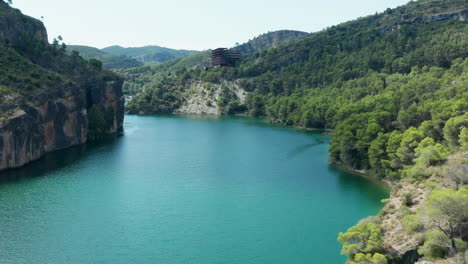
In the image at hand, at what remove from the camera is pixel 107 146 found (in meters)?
96.9

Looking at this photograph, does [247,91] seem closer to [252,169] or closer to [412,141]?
[252,169]

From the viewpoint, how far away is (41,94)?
266 feet

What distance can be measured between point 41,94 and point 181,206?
44.6 m

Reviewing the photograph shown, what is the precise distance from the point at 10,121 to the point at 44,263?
38.2m

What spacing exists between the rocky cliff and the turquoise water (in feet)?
14.0

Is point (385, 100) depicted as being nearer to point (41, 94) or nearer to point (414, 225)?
point (414, 225)

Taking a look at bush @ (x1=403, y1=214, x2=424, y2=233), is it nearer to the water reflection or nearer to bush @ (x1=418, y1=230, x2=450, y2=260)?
bush @ (x1=418, y1=230, x2=450, y2=260)

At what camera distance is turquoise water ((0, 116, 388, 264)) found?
4162cm

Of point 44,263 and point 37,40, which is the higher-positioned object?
point 37,40

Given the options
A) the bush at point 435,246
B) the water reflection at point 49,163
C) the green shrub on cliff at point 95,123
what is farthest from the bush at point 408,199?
the green shrub on cliff at point 95,123

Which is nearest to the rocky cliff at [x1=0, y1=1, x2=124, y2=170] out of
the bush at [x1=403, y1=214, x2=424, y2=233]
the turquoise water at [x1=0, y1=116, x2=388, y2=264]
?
the turquoise water at [x1=0, y1=116, x2=388, y2=264]

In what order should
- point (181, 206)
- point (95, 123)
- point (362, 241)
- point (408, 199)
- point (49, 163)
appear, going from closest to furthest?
1. point (362, 241)
2. point (408, 199)
3. point (181, 206)
4. point (49, 163)
5. point (95, 123)

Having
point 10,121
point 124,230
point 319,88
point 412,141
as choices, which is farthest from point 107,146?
point 319,88

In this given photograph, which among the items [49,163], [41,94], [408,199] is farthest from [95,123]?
[408,199]
